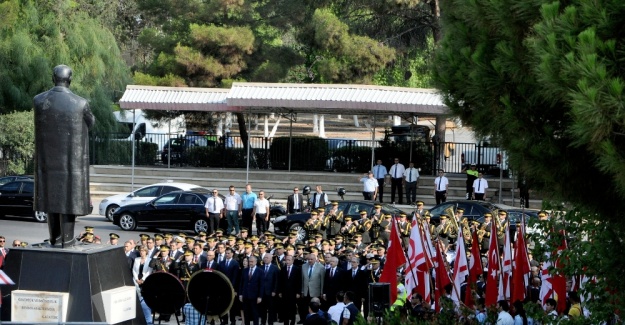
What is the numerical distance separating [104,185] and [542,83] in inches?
1286

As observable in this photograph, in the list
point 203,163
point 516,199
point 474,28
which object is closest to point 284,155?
point 203,163

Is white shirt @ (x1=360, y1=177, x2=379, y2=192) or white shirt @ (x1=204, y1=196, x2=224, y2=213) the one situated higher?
white shirt @ (x1=360, y1=177, x2=379, y2=192)

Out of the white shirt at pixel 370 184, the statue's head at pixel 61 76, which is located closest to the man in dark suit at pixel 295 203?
the white shirt at pixel 370 184

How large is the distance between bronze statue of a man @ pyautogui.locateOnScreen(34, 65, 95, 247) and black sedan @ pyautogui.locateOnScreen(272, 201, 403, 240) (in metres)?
14.8

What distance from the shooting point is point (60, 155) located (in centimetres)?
1316

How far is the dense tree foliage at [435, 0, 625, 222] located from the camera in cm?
809

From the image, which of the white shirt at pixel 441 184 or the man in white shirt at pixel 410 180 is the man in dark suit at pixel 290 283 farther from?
the man in white shirt at pixel 410 180

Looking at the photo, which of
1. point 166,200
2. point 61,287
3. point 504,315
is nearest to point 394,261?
point 504,315

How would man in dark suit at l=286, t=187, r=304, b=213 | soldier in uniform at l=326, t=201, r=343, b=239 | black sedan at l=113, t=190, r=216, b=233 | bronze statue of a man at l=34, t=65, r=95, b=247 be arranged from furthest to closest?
man in dark suit at l=286, t=187, r=304, b=213 < black sedan at l=113, t=190, r=216, b=233 < soldier in uniform at l=326, t=201, r=343, b=239 < bronze statue of a man at l=34, t=65, r=95, b=247

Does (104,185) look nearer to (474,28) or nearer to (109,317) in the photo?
(109,317)

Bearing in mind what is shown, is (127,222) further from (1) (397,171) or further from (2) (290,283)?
(2) (290,283)

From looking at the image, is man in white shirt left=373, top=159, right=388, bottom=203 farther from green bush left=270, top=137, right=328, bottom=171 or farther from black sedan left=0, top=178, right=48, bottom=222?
black sedan left=0, top=178, right=48, bottom=222

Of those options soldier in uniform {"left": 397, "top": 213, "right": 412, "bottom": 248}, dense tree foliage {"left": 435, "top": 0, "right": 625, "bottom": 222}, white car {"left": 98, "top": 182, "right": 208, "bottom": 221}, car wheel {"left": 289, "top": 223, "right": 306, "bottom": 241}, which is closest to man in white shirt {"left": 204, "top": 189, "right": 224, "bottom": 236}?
car wheel {"left": 289, "top": 223, "right": 306, "bottom": 241}

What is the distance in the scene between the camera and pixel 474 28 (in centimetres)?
1018
